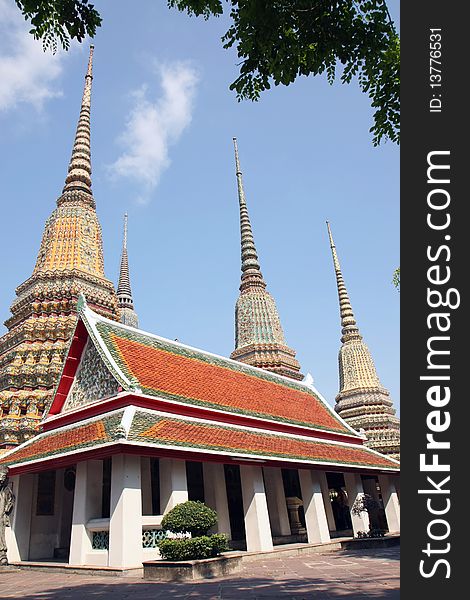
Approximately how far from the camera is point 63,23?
18.7 feet

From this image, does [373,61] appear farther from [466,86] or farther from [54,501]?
[54,501]

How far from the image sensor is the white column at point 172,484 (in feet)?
37.2

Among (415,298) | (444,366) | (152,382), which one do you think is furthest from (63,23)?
(152,382)

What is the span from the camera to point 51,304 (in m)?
22.3

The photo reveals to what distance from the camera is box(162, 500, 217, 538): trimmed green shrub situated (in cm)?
1017

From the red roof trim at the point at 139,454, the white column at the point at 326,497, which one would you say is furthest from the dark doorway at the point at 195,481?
the white column at the point at 326,497

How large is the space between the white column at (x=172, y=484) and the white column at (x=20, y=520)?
16.8ft

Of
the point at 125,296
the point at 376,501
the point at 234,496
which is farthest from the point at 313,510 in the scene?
the point at 125,296

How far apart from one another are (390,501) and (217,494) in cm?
960

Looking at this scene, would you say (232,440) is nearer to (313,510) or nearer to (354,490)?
(313,510)

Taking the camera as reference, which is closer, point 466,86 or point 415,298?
point 415,298

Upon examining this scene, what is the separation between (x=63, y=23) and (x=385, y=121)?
499 cm

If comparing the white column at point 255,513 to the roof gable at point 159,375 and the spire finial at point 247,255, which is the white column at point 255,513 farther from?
the spire finial at point 247,255

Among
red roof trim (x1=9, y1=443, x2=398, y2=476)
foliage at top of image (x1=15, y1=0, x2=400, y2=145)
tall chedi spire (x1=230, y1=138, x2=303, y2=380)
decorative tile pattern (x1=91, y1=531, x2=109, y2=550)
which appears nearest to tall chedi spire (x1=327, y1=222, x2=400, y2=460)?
tall chedi spire (x1=230, y1=138, x2=303, y2=380)
